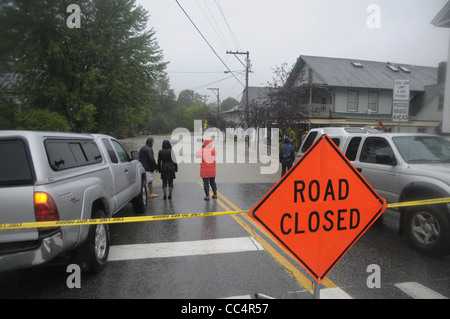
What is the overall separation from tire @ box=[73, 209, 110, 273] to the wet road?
15cm

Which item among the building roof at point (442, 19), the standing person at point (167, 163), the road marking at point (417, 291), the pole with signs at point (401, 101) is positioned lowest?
the road marking at point (417, 291)

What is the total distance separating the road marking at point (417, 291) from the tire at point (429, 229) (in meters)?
1.03

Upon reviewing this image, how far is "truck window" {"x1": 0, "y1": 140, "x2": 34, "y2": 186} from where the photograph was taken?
304 cm

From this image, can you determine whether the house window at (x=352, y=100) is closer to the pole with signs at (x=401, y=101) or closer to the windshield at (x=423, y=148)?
the pole with signs at (x=401, y=101)

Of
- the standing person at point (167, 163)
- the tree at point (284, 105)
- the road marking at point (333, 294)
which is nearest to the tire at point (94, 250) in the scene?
the road marking at point (333, 294)

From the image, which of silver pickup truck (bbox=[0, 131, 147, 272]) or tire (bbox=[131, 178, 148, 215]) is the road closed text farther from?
tire (bbox=[131, 178, 148, 215])

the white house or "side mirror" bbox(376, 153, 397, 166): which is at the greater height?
the white house

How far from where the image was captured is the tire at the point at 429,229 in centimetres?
432

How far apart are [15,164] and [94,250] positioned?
1.39 meters

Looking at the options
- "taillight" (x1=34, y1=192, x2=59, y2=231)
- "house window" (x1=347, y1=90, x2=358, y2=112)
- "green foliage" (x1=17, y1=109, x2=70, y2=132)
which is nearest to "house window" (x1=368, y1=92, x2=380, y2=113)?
"house window" (x1=347, y1=90, x2=358, y2=112)

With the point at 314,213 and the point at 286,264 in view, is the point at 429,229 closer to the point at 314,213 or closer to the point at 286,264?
the point at 286,264
